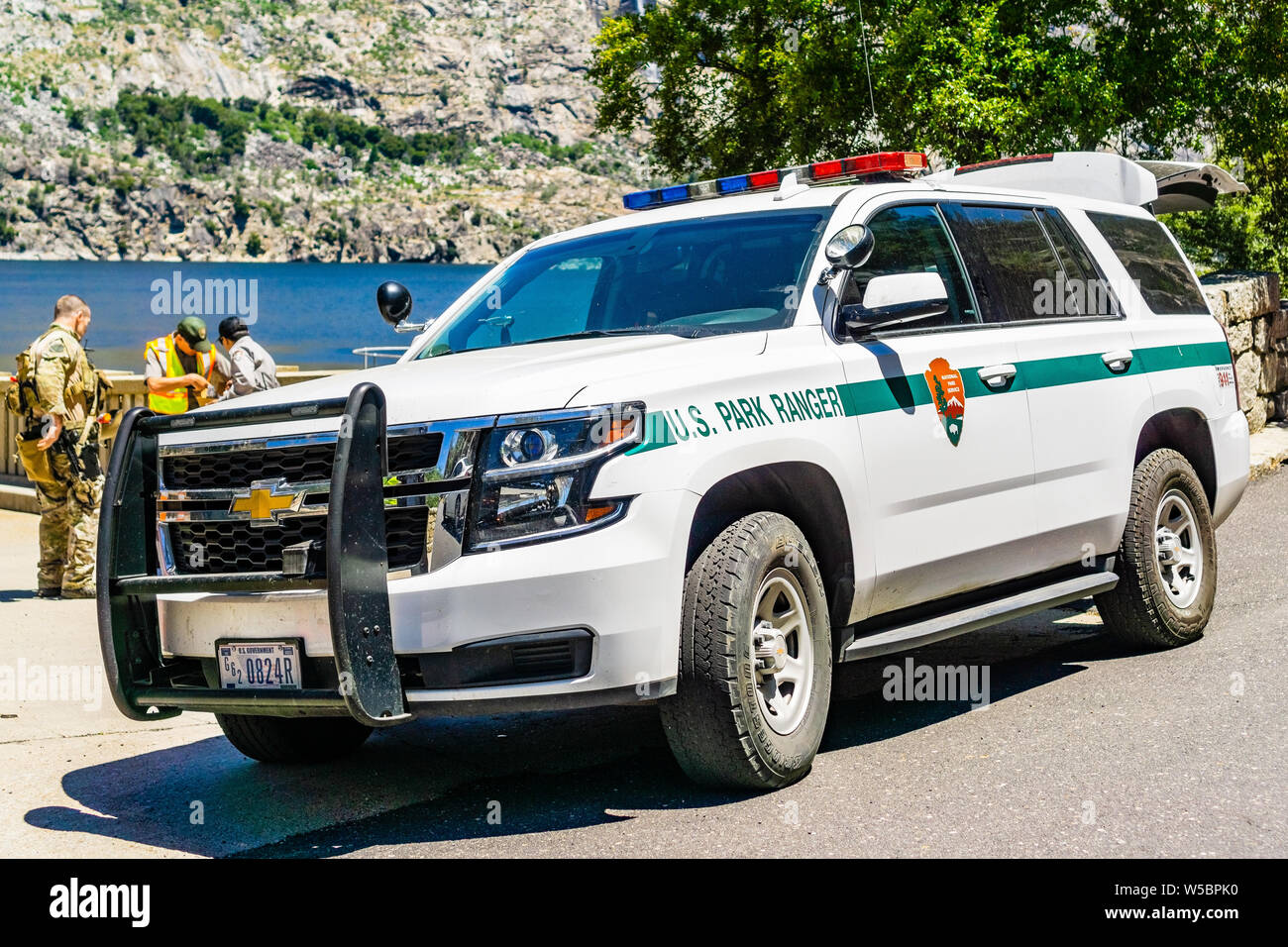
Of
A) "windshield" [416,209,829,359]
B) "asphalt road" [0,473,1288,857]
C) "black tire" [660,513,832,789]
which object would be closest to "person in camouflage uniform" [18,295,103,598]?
"asphalt road" [0,473,1288,857]

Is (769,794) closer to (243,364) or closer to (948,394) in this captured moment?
(948,394)

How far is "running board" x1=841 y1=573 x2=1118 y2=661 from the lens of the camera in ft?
18.3

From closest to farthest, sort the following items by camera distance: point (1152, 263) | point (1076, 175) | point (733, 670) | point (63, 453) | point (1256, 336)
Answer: point (733, 670) → point (1152, 263) → point (1076, 175) → point (63, 453) → point (1256, 336)

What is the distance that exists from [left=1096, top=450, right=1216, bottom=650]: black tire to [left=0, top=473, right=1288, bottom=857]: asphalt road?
0.43 feet

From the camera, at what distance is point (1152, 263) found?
761 cm

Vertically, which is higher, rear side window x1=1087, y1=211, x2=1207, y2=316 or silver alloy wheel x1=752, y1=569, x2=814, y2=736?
rear side window x1=1087, y1=211, x2=1207, y2=316

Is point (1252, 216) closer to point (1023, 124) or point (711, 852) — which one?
point (1023, 124)

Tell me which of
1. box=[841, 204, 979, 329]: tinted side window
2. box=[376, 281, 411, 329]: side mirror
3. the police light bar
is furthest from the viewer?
box=[376, 281, 411, 329]: side mirror

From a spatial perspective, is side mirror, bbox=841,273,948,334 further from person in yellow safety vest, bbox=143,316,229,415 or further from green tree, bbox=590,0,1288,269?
green tree, bbox=590,0,1288,269

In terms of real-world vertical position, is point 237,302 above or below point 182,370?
above

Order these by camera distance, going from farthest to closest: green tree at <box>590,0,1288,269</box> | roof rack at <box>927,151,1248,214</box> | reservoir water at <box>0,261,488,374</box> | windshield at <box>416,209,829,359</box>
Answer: reservoir water at <box>0,261,488,374</box> → green tree at <box>590,0,1288,269</box> → roof rack at <box>927,151,1248,214</box> → windshield at <box>416,209,829,359</box>

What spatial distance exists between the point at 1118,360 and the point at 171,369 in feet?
22.1

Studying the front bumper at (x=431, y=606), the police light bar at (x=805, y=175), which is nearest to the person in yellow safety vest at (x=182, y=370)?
the police light bar at (x=805, y=175)

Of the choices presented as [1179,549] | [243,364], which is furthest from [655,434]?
[243,364]
